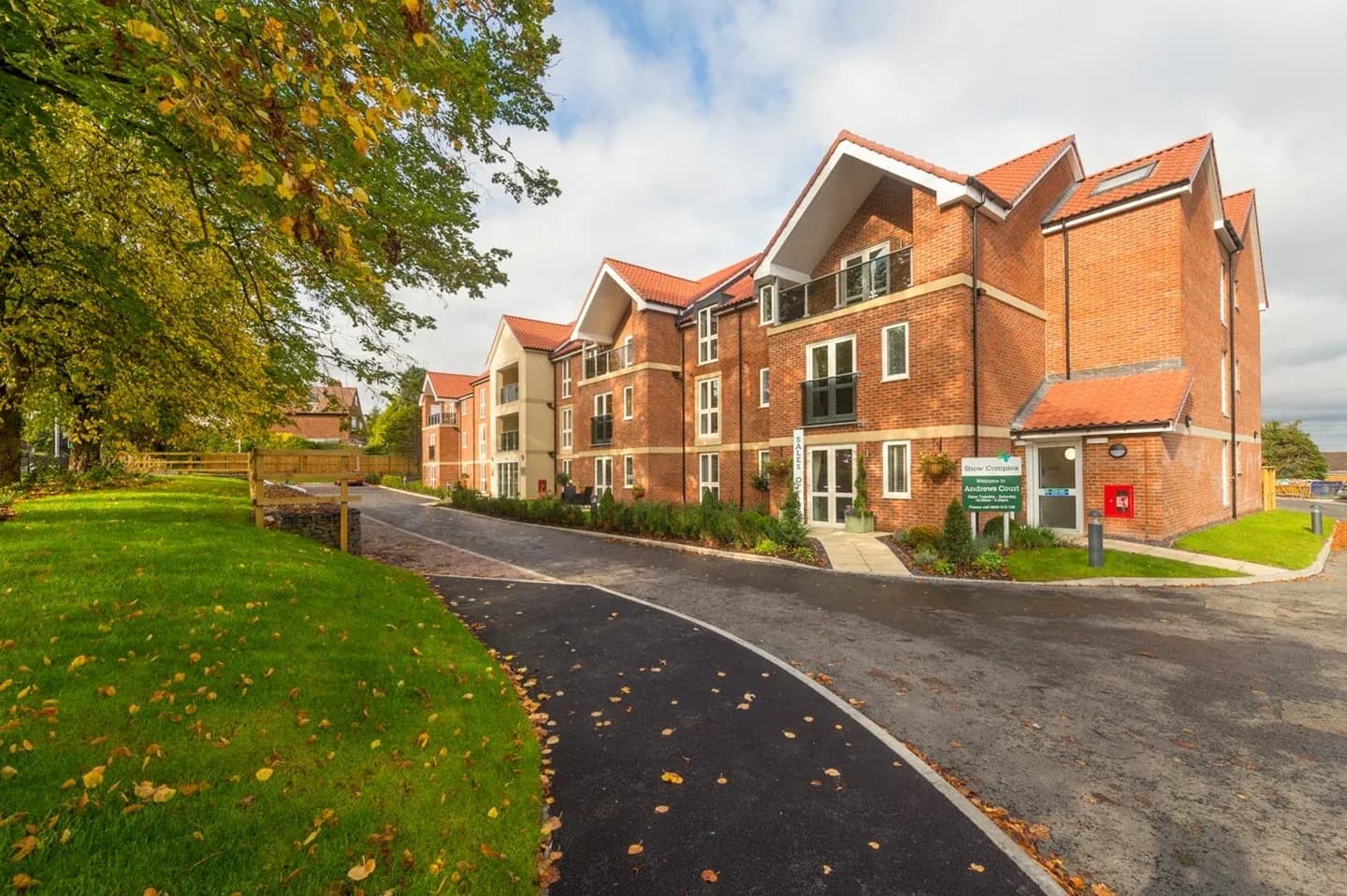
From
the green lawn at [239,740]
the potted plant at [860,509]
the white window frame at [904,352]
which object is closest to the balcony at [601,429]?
the potted plant at [860,509]

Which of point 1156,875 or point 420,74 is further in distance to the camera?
point 420,74

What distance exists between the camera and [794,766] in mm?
4062

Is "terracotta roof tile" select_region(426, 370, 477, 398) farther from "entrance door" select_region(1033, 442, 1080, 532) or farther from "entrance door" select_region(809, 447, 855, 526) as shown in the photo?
"entrance door" select_region(1033, 442, 1080, 532)

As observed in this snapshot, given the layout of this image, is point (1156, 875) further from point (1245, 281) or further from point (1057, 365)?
point (1245, 281)

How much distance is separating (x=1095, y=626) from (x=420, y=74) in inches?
429

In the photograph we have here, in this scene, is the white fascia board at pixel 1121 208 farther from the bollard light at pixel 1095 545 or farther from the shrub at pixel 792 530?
the shrub at pixel 792 530

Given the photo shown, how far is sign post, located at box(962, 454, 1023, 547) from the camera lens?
11.8 meters

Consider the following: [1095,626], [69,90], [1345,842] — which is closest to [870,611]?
[1095,626]

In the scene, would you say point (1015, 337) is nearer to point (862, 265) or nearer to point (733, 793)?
point (862, 265)

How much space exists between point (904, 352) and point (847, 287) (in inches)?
126

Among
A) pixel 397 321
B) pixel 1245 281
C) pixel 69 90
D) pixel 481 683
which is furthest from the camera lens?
pixel 1245 281

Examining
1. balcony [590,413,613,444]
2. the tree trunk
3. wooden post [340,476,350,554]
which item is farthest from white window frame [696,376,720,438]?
the tree trunk

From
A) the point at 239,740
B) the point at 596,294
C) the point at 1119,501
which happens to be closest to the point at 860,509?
the point at 1119,501

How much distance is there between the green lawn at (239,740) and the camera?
2.53 m
